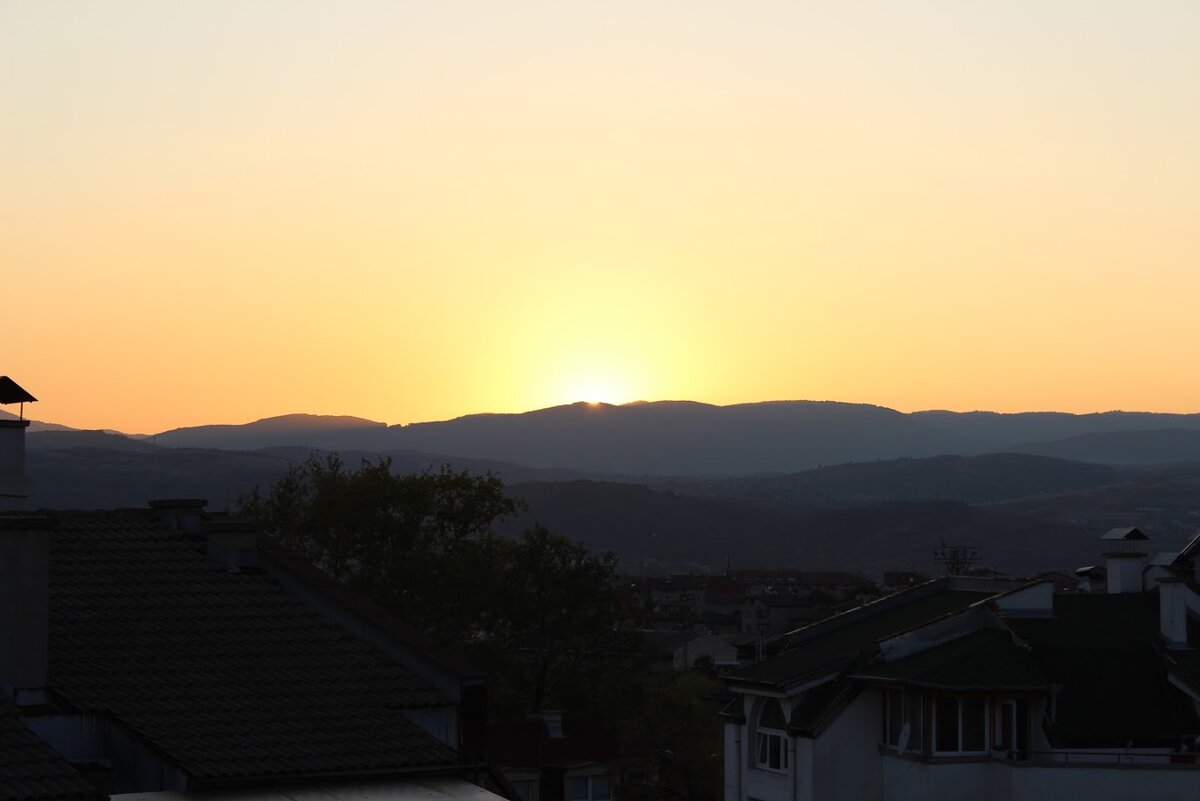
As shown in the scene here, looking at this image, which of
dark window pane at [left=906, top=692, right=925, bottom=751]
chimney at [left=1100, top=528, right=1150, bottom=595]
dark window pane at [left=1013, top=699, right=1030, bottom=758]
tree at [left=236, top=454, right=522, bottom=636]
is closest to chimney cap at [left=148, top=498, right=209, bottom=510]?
dark window pane at [left=906, top=692, right=925, bottom=751]

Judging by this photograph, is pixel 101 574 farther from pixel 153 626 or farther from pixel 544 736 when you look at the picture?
pixel 544 736

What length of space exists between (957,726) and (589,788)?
13.4 m

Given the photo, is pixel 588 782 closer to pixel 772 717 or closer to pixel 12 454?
pixel 772 717

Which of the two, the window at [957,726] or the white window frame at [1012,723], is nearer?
the window at [957,726]

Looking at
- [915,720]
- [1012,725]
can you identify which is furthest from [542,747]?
[1012,725]

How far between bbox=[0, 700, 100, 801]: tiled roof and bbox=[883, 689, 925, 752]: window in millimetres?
21299

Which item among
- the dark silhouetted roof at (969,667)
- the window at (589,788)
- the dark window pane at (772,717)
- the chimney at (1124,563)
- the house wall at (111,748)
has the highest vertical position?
the chimney at (1124,563)

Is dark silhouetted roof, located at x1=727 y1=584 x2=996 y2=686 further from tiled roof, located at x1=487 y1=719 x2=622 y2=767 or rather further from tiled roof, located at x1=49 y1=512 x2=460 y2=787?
tiled roof, located at x1=49 y1=512 x2=460 y2=787

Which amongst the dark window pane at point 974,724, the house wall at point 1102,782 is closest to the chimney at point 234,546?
the dark window pane at point 974,724

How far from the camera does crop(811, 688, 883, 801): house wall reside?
32.4m

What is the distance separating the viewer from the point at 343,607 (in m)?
18.7

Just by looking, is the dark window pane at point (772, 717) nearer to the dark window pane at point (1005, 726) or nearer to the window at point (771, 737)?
the window at point (771, 737)

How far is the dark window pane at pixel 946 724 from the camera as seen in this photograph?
104ft

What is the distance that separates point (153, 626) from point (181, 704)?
1.94 m
